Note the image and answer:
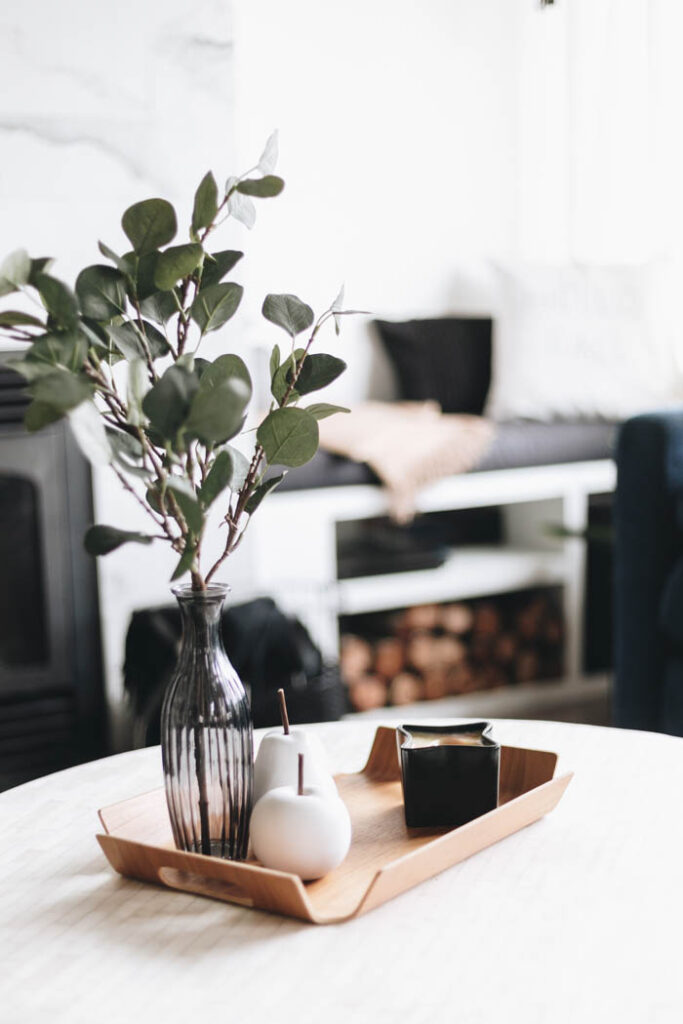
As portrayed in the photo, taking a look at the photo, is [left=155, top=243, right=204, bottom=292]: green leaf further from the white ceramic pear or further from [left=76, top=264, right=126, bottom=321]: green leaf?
the white ceramic pear

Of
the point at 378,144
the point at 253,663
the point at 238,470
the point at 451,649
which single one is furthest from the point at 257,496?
the point at 378,144

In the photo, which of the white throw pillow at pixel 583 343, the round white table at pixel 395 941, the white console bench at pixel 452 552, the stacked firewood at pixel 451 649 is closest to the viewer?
the round white table at pixel 395 941

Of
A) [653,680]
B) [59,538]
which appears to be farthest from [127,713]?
[653,680]

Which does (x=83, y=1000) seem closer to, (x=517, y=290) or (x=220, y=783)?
(x=220, y=783)

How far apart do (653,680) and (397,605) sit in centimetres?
67

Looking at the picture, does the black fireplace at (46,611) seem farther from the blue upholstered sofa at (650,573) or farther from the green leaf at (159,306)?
the green leaf at (159,306)

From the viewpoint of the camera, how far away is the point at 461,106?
3.26 m

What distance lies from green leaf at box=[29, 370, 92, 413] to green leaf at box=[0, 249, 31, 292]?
0.09 m

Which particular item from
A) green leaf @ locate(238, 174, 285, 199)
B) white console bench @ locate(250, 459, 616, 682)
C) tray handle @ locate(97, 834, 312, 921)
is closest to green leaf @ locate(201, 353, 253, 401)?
green leaf @ locate(238, 174, 285, 199)

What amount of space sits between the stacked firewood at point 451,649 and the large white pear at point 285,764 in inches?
67.9

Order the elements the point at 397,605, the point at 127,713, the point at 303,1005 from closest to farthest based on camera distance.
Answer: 1. the point at 303,1005
2. the point at 127,713
3. the point at 397,605

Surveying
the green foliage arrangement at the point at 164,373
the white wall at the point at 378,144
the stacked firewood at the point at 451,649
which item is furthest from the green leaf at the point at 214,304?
the white wall at the point at 378,144

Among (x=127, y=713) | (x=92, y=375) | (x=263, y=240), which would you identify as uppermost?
(x=263, y=240)

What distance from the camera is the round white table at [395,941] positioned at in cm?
70
